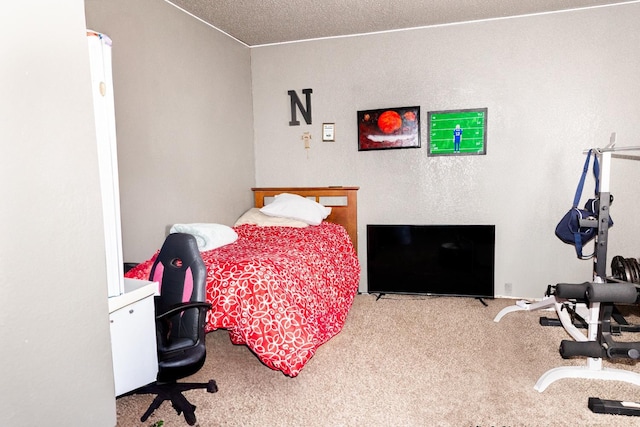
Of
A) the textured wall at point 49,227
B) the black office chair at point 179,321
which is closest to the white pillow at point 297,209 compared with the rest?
the black office chair at point 179,321

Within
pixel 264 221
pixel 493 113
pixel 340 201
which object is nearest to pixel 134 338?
pixel 264 221

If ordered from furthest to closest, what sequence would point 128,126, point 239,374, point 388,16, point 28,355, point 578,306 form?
point 388,16 < point 578,306 < point 128,126 < point 239,374 < point 28,355

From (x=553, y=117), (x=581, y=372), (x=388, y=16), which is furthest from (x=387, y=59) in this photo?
(x=581, y=372)

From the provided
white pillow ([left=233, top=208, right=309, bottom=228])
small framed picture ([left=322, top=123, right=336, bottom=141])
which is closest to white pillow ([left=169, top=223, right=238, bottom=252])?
white pillow ([left=233, top=208, right=309, bottom=228])

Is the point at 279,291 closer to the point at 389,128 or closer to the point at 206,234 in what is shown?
the point at 206,234

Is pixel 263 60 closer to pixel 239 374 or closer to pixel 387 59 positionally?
pixel 387 59

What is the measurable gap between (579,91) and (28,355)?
4.41 meters

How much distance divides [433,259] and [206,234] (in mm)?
2254

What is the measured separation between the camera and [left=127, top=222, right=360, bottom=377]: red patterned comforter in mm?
2326

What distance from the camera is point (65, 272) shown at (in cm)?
99

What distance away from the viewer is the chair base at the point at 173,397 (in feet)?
6.91

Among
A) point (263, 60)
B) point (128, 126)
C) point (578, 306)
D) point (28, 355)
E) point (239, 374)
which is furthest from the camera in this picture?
A: point (263, 60)

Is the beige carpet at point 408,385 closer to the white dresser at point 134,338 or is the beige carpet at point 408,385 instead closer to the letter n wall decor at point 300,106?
the white dresser at point 134,338

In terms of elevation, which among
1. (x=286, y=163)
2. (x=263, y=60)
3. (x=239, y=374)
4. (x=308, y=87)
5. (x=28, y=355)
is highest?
(x=263, y=60)
